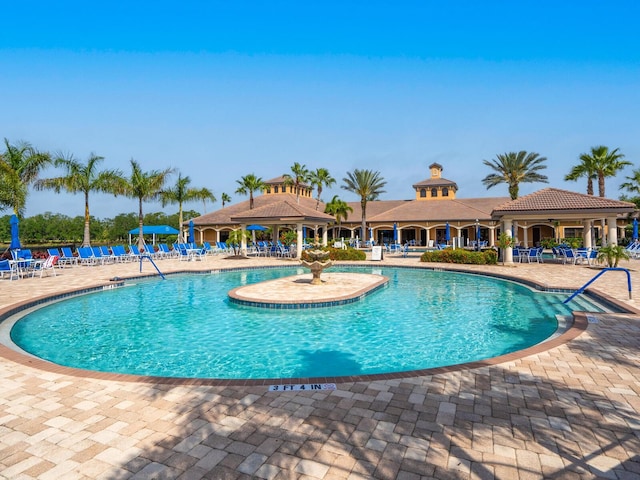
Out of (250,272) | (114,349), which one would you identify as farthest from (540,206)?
(114,349)

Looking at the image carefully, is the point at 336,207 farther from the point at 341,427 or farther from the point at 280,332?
the point at 341,427

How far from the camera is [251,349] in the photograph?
779 cm

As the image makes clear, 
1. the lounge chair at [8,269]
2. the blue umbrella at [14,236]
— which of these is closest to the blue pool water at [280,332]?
the lounge chair at [8,269]

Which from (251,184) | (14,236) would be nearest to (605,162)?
(251,184)

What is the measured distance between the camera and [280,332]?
8859mm

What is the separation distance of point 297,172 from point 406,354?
126ft

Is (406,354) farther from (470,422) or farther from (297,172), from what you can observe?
(297,172)

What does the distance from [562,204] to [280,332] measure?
1866 centimetres

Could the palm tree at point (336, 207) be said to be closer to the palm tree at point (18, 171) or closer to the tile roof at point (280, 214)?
the tile roof at point (280, 214)

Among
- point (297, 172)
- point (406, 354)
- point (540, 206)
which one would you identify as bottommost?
point (406, 354)

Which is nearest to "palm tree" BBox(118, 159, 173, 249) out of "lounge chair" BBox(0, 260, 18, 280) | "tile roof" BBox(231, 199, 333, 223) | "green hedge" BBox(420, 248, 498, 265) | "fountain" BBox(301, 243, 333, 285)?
"tile roof" BBox(231, 199, 333, 223)

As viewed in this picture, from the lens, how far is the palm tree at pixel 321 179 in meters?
44.8

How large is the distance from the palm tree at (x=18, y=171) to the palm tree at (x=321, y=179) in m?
26.8

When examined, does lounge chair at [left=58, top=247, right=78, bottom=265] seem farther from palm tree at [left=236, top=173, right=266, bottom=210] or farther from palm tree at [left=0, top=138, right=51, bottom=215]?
palm tree at [left=236, top=173, right=266, bottom=210]
